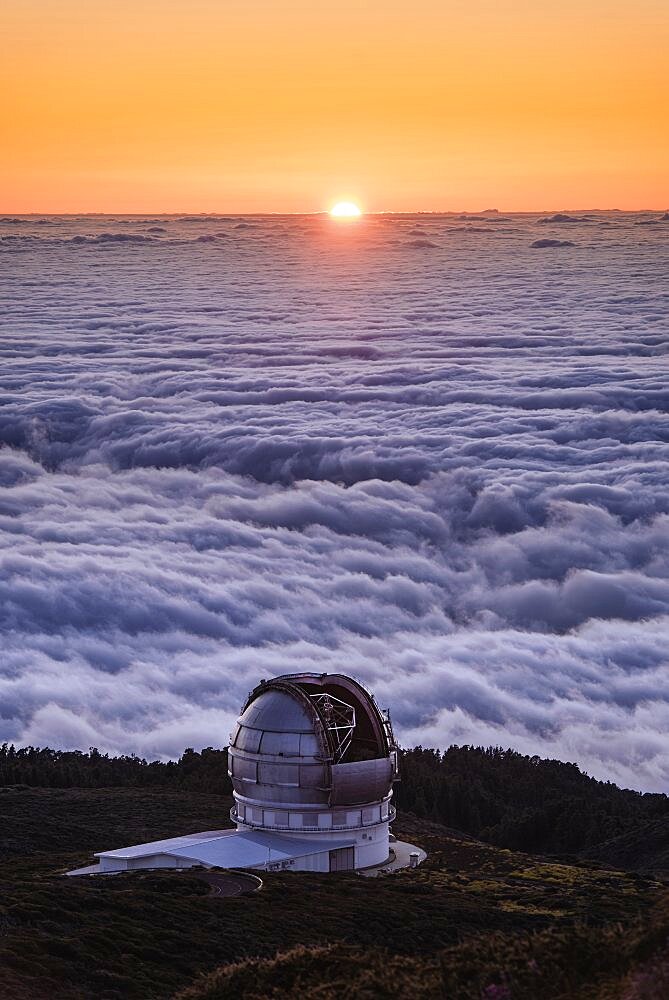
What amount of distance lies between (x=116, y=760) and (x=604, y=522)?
8940 cm

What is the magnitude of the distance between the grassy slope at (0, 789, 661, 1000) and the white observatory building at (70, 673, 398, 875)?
1.75 meters

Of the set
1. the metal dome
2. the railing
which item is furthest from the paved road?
the metal dome

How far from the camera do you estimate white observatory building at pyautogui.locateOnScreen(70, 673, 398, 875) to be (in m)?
43.4

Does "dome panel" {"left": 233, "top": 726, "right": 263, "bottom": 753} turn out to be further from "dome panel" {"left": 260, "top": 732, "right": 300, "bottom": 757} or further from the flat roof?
the flat roof

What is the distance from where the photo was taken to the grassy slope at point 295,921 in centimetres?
2373

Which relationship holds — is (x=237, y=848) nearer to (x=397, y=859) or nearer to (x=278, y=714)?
(x=278, y=714)

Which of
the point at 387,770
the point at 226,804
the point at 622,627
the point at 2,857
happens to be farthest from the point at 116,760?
the point at 622,627

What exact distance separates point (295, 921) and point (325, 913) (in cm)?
150

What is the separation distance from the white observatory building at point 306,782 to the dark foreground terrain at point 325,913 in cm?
156

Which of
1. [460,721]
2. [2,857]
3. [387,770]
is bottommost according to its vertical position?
[460,721]

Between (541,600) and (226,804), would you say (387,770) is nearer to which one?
(226,804)

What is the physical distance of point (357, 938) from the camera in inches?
1366

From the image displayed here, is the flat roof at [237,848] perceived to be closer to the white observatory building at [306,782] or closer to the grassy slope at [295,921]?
the white observatory building at [306,782]

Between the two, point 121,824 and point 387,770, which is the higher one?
point 387,770
